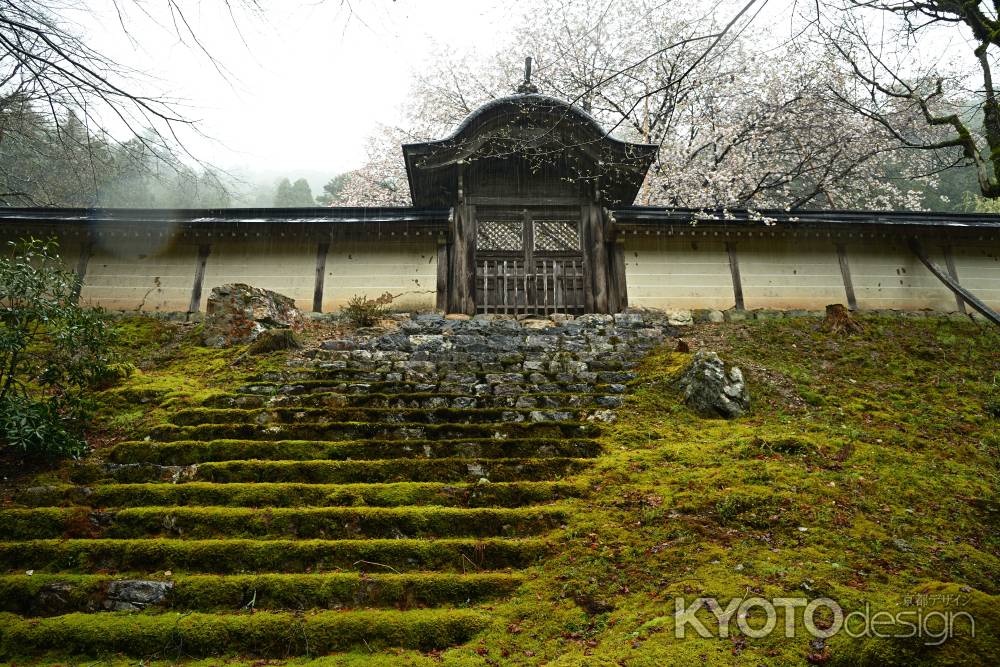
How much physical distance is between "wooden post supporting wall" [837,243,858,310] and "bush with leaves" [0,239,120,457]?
13.5m

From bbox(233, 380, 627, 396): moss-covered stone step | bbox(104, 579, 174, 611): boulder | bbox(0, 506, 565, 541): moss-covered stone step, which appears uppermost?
bbox(233, 380, 627, 396): moss-covered stone step

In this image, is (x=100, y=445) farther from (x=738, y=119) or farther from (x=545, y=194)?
(x=738, y=119)

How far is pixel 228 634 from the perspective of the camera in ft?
12.6

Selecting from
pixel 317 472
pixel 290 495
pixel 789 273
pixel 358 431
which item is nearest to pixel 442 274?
pixel 358 431

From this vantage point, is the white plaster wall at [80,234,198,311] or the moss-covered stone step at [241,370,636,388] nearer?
the moss-covered stone step at [241,370,636,388]

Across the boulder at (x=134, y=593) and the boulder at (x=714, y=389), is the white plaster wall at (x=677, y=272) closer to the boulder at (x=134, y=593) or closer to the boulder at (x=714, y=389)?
the boulder at (x=714, y=389)

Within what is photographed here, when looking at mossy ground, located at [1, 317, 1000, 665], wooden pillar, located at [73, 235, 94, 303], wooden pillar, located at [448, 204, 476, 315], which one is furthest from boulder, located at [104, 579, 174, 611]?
wooden pillar, located at [73, 235, 94, 303]

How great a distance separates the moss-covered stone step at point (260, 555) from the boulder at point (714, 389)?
151 inches

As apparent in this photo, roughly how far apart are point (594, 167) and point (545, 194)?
1238 mm

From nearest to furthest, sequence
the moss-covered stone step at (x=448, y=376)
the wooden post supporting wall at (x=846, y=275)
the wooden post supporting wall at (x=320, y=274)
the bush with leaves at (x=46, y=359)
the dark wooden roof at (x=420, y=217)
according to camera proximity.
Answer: the bush with leaves at (x=46, y=359), the moss-covered stone step at (x=448, y=376), the dark wooden roof at (x=420, y=217), the wooden post supporting wall at (x=320, y=274), the wooden post supporting wall at (x=846, y=275)

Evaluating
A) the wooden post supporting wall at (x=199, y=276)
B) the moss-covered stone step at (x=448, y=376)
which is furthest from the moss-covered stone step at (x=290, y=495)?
the wooden post supporting wall at (x=199, y=276)

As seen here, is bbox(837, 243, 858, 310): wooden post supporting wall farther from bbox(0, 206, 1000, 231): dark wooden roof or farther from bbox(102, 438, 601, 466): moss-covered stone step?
bbox(102, 438, 601, 466): moss-covered stone step

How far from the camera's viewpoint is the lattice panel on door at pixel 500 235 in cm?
1251

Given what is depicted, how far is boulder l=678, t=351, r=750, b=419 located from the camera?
295 inches
